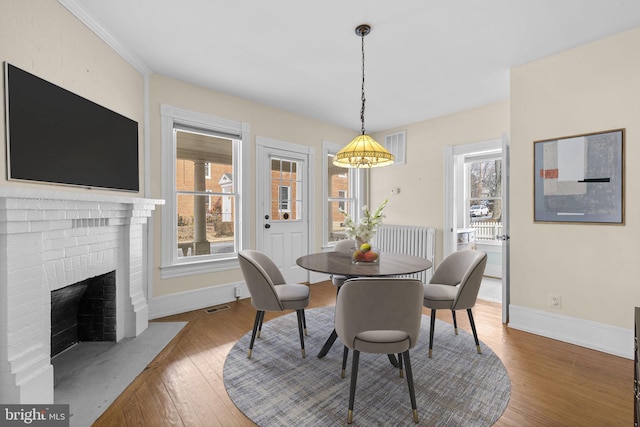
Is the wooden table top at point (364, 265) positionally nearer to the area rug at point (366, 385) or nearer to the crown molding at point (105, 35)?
the area rug at point (366, 385)

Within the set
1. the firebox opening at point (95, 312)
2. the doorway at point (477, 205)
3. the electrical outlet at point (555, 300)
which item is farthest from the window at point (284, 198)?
the electrical outlet at point (555, 300)

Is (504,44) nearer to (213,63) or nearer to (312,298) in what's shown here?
(213,63)

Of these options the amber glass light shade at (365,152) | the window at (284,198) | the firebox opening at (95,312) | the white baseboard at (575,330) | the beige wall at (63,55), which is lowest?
the white baseboard at (575,330)

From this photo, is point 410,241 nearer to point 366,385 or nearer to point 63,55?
point 366,385

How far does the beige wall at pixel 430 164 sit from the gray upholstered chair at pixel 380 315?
3.10 meters

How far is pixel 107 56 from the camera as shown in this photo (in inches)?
103

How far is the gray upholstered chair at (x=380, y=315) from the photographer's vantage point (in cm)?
167

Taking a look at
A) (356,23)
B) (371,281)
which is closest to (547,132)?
(356,23)

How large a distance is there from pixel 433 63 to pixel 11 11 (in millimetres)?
3217

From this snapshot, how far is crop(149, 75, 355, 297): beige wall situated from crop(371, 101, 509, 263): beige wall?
51.0 inches

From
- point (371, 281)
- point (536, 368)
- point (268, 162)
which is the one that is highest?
point (268, 162)

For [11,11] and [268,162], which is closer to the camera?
[11,11]

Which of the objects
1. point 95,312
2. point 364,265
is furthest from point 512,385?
point 95,312

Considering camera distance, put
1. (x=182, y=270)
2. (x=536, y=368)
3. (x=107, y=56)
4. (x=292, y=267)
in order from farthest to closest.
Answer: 1. (x=292, y=267)
2. (x=182, y=270)
3. (x=107, y=56)
4. (x=536, y=368)
